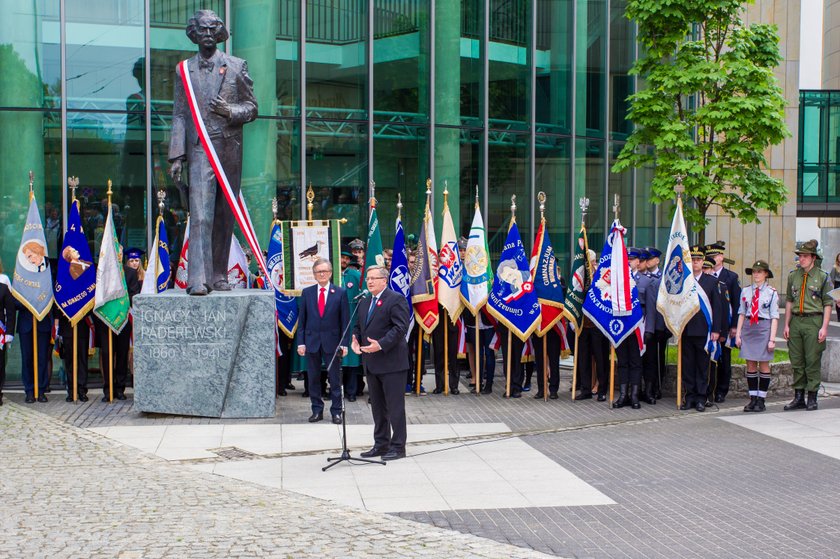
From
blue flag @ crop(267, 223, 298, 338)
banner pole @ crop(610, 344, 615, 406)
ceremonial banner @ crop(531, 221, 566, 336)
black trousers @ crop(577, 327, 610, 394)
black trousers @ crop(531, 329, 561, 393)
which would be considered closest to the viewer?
banner pole @ crop(610, 344, 615, 406)

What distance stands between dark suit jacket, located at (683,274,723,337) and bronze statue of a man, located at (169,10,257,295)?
20.4ft

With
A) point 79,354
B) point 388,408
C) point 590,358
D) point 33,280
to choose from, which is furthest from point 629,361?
point 33,280

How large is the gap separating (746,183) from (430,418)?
7.22 metres

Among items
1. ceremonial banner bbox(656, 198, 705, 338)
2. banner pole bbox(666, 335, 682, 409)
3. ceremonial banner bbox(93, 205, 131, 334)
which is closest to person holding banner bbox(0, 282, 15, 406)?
ceremonial banner bbox(93, 205, 131, 334)

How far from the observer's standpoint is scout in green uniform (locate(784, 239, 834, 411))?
13883 millimetres

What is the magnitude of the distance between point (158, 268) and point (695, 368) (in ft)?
25.0

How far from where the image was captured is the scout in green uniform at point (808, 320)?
13883 millimetres

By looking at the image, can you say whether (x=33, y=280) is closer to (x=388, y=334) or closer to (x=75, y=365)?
(x=75, y=365)

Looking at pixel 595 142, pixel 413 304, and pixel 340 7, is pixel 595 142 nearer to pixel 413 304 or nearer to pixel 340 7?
pixel 340 7

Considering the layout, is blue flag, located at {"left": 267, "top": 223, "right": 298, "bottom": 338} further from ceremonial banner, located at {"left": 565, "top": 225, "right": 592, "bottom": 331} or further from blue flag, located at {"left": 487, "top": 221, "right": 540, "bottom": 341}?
ceremonial banner, located at {"left": 565, "top": 225, "right": 592, "bottom": 331}

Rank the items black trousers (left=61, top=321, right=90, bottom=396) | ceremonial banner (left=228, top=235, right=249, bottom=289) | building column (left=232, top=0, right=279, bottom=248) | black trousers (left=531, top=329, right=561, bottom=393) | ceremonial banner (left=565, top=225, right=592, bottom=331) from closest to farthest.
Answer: black trousers (left=61, top=321, right=90, bottom=396)
ceremonial banner (left=565, top=225, right=592, bottom=331)
black trousers (left=531, top=329, right=561, bottom=393)
ceremonial banner (left=228, top=235, right=249, bottom=289)
building column (left=232, top=0, right=279, bottom=248)

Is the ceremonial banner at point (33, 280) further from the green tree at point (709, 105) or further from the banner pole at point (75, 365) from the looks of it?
the green tree at point (709, 105)

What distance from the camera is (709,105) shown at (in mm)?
17266

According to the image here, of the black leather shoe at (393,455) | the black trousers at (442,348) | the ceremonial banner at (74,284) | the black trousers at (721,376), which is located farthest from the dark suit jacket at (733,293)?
the ceremonial banner at (74,284)
